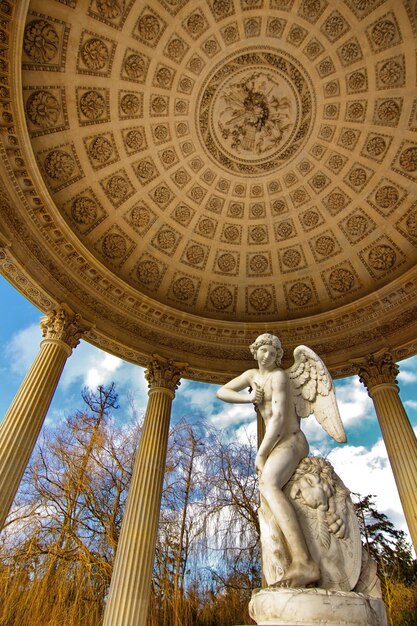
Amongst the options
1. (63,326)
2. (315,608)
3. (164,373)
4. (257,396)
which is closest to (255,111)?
(164,373)

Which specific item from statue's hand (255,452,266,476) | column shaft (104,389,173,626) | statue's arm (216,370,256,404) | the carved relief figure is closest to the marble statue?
statue's hand (255,452,266,476)

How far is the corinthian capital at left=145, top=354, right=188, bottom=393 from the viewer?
54.4 feet

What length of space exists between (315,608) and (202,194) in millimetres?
19383

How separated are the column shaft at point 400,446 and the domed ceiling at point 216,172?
2873 millimetres

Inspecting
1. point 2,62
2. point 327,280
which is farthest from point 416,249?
point 2,62

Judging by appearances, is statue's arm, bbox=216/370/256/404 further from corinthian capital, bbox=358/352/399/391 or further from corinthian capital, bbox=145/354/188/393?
corinthian capital, bbox=358/352/399/391

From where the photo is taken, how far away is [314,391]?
6062 millimetres

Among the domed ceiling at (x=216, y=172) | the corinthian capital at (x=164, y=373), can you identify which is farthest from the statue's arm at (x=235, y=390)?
the domed ceiling at (x=216, y=172)

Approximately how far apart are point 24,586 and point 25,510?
375 centimetres

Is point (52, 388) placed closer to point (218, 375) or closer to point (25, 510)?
point (25, 510)

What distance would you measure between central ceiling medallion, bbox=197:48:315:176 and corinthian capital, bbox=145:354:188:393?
10.7 m

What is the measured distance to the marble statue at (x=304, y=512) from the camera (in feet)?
13.4

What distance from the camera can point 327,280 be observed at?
66.6ft

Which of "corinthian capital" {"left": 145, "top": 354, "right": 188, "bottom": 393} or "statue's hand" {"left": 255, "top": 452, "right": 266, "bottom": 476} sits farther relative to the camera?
"corinthian capital" {"left": 145, "top": 354, "right": 188, "bottom": 393}
